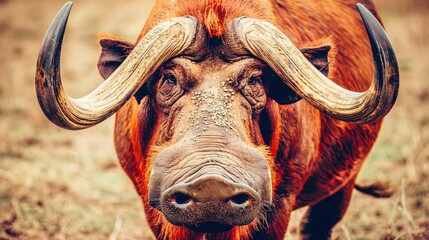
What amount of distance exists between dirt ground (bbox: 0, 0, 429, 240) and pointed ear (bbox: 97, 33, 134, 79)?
2.49 ft

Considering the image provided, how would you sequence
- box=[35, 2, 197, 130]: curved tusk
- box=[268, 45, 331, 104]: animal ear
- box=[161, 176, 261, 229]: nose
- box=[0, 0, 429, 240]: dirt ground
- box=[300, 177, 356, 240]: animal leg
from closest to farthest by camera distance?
box=[161, 176, 261, 229]: nose < box=[35, 2, 197, 130]: curved tusk < box=[268, 45, 331, 104]: animal ear < box=[300, 177, 356, 240]: animal leg < box=[0, 0, 429, 240]: dirt ground

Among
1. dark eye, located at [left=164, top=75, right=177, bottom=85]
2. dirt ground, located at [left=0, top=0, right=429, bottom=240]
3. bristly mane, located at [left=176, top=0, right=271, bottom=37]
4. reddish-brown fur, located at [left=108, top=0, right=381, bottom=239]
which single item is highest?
bristly mane, located at [left=176, top=0, right=271, bottom=37]

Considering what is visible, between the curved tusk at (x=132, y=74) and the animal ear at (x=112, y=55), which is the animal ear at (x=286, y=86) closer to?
the curved tusk at (x=132, y=74)

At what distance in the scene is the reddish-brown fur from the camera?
15.6ft

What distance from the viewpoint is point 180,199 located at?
12.9ft

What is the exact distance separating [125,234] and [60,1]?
12412 millimetres

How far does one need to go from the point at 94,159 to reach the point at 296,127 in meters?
5.46

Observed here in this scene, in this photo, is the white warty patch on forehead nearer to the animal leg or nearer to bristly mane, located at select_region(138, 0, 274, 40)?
bristly mane, located at select_region(138, 0, 274, 40)

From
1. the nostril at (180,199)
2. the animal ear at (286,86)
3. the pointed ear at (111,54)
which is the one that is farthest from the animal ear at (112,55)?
the nostril at (180,199)

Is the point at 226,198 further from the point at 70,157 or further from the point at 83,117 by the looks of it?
the point at 70,157

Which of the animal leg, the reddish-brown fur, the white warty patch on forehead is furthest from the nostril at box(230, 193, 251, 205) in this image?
the animal leg

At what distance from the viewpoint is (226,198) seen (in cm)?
382

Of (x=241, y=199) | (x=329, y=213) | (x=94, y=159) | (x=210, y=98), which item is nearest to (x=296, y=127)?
(x=210, y=98)

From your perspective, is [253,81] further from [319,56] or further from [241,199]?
[241,199]
